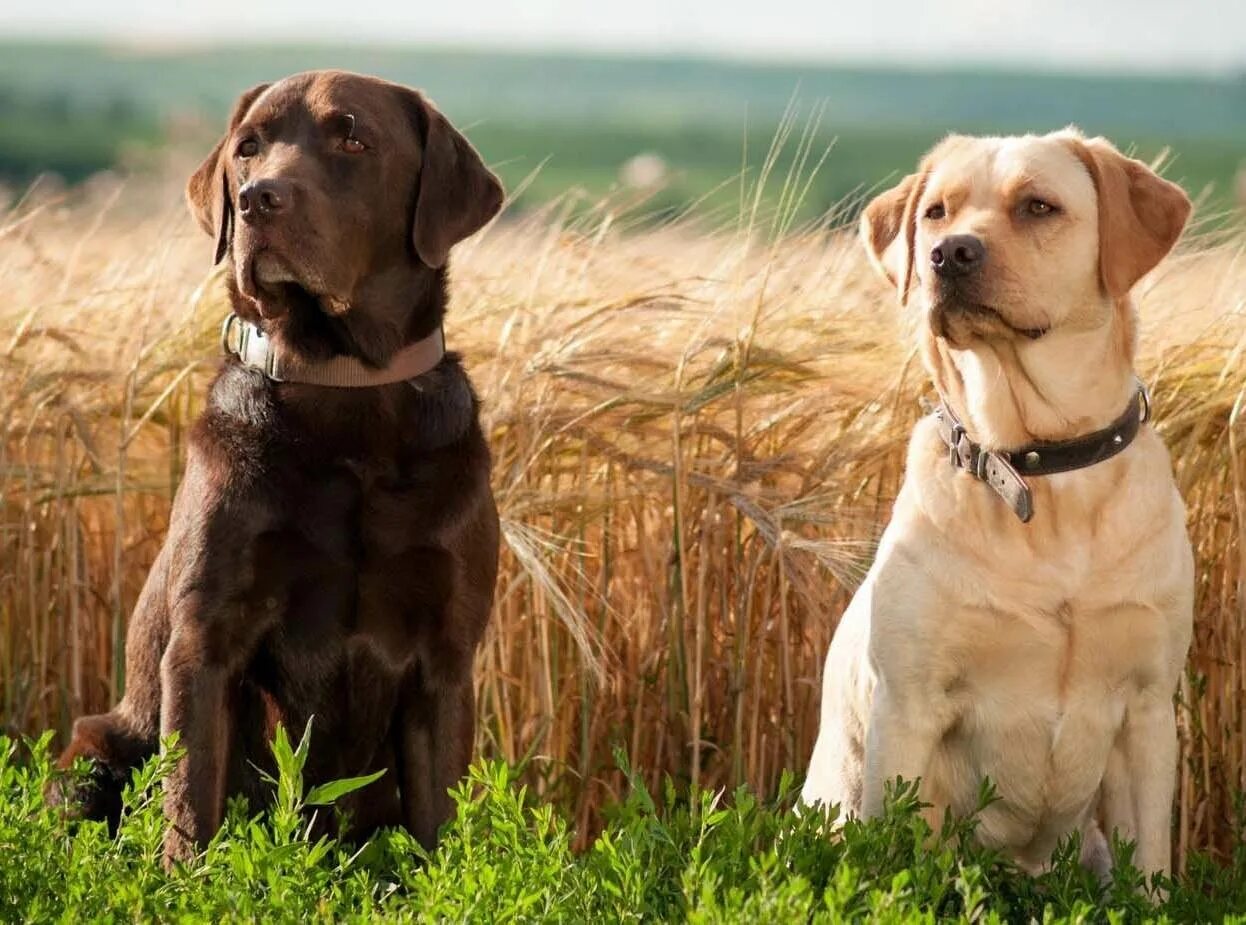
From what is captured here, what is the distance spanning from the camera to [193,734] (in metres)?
3.35

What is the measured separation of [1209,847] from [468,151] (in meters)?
2.42

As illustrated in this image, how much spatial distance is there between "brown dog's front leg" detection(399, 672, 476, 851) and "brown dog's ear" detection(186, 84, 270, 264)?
1.06 metres

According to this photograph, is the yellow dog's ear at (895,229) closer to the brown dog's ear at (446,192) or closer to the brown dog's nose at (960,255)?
the brown dog's nose at (960,255)

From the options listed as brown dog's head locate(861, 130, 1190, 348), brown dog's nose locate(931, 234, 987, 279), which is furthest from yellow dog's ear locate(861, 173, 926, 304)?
brown dog's nose locate(931, 234, 987, 279)

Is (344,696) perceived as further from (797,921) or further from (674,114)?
(674,114)

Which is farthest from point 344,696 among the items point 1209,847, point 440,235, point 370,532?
point 1209,847

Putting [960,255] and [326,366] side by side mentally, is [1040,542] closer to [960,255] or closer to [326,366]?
[960,255]

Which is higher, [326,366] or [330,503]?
[326,366]

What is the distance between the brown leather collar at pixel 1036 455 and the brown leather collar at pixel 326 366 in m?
1.13

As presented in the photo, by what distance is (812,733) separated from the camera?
4.51m

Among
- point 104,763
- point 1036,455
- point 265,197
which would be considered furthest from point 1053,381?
point 104,763

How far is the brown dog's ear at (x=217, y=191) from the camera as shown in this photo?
12.4 feet

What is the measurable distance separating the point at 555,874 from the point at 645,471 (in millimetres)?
1937

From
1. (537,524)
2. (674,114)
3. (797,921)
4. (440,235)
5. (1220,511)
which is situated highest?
(440,235)
